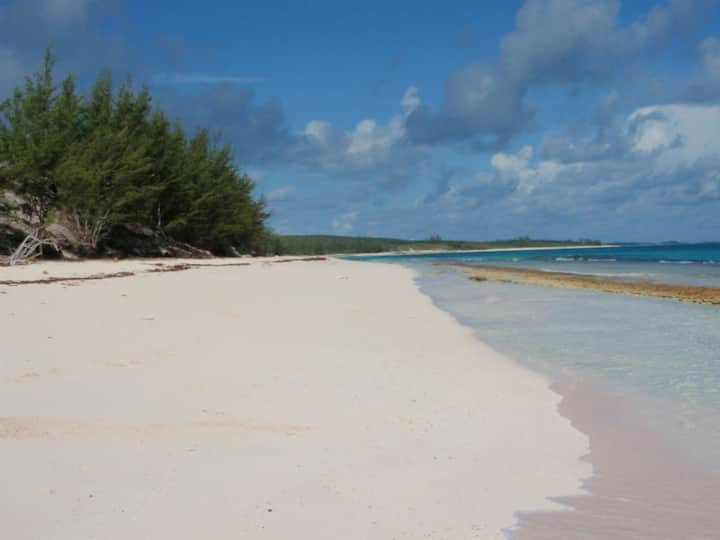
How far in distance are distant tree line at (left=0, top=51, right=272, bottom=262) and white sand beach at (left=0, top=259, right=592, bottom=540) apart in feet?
74.4

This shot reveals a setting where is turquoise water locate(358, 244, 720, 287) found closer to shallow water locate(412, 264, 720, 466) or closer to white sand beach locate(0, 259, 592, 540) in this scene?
shallow water locate(412, 264, 720, 466)

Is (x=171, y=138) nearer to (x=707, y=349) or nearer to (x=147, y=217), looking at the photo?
(x=147, y=217)

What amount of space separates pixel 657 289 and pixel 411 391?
19266 millimetres

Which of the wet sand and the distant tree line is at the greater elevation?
the distant tree line

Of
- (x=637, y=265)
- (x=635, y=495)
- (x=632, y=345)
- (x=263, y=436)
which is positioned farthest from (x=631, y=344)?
(x=637, y=265)

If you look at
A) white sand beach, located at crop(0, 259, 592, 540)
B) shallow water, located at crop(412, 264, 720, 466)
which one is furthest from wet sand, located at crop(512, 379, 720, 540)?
shallow water, located at crop(412, 264, 720, 466)

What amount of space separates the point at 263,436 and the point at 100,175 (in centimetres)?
3050

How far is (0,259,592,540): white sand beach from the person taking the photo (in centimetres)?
305

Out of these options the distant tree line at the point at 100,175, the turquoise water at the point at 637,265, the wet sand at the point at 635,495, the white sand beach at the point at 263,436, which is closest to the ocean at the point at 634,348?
the wet sand at the point at 635,495

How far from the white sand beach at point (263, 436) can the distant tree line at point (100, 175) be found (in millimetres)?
22663

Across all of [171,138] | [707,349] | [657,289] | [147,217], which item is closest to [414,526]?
[707,349]

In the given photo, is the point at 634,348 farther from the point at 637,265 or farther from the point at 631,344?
the point at 637,265

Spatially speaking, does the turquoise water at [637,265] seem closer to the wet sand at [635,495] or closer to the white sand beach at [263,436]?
the white sand beach at [263,436]

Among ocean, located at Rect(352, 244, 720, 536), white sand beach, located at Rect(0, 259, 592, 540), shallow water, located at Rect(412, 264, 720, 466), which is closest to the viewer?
white sand beach, located at Rect(0, 259, 592, 540)
